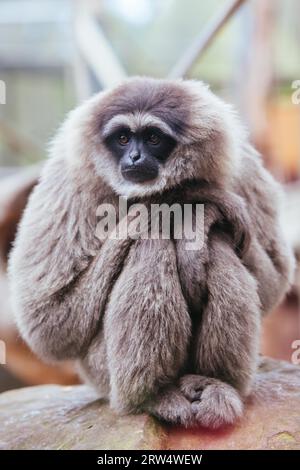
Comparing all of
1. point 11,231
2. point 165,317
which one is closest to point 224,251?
point 165,317

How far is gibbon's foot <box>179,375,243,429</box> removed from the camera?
4.55 metres

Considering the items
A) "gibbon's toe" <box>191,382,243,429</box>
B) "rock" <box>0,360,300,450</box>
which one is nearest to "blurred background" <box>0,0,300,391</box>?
→ "rock" <box>0,360,300,450</box>

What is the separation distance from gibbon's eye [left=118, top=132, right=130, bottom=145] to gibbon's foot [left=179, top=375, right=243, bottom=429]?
1.90 meters

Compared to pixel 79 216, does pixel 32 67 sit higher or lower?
higher

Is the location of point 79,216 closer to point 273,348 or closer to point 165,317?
point 165,317

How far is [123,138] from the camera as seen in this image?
5.23m

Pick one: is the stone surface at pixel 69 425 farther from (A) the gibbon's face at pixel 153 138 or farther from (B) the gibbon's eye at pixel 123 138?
(B) the gibbon's eye at pixel 123 138

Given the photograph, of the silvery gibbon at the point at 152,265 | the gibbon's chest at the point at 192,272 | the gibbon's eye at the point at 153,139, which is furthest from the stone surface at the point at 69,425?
the gibbon's eye at the point at 153,139

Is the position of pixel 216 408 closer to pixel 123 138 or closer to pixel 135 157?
pixel 135 157

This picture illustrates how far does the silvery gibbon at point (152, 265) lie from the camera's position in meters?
4.65

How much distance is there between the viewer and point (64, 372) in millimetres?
11383

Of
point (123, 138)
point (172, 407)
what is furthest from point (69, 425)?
point (123, 138)

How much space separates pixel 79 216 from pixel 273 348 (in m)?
8.56

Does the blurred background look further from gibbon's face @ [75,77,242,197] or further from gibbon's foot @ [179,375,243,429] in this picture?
gibbon's foot @ [179,375,243,429]
